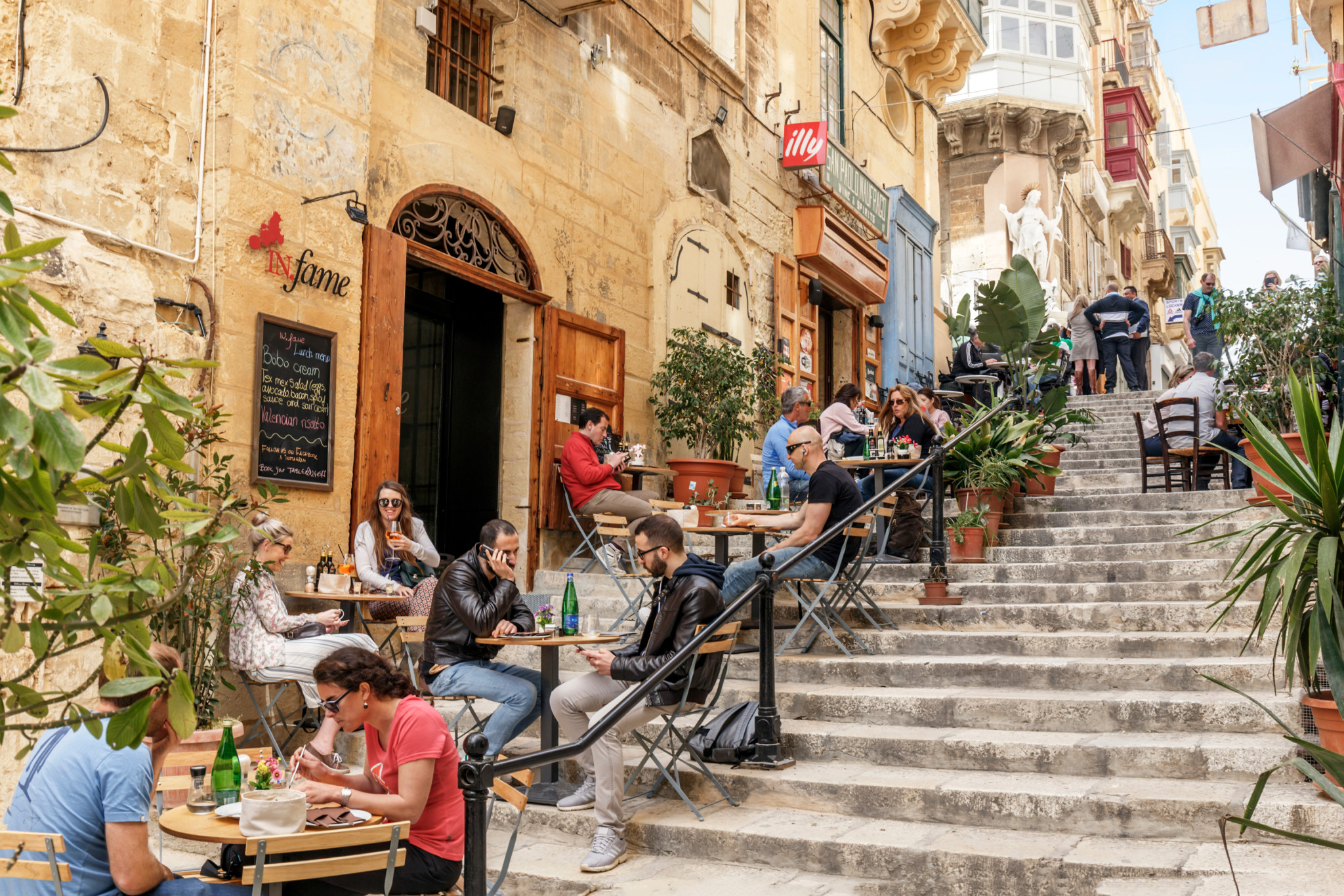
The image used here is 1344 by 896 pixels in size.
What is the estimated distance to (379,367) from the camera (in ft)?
24.9

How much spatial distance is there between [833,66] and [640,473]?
27.1 feet

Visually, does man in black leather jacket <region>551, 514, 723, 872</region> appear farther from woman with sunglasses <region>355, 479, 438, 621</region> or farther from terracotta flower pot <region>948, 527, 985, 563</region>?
terracotta flower pot <region>948, 527, 985, 563</region>

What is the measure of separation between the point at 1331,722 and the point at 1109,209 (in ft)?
104

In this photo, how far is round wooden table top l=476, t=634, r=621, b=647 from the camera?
5383mm

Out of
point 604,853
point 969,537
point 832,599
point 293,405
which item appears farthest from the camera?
point 969,537

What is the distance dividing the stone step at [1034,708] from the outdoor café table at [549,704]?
122 centimetres

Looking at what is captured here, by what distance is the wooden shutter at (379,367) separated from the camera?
292 inches

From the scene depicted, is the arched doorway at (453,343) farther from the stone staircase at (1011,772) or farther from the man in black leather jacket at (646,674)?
the stone staircase at (1011,772)

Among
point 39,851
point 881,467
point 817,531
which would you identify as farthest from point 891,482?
point 39,851

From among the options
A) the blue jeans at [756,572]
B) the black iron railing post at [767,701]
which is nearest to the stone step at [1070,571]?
the blue jeans at [756,572]

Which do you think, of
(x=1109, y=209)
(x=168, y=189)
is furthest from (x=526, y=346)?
(x=1109, y=209)

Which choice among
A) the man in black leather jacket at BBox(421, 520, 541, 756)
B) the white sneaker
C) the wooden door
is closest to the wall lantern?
the man in black leather jacket at BBox(421, 520, 541, 756)

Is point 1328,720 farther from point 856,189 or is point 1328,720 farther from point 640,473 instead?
point 856,189

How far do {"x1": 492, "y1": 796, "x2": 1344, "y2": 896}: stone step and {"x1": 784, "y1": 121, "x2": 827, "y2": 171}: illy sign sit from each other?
31.9 feet
